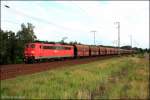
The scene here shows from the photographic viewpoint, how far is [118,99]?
12.2 m

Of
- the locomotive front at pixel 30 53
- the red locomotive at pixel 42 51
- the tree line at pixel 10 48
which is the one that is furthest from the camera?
the tree line at pixel 10 48

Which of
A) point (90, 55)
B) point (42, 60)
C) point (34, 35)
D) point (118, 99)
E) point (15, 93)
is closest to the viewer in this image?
point (118, 99)

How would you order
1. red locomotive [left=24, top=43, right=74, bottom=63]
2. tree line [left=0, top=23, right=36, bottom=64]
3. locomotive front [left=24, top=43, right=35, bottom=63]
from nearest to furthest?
1. locomotive front [left=24, top=43, right=35, bottom=63]
2. red locomotive [left=24, top=43, right=74, bottom=63]
3. tree line [left=0, top=23, right=36, bottom=64]

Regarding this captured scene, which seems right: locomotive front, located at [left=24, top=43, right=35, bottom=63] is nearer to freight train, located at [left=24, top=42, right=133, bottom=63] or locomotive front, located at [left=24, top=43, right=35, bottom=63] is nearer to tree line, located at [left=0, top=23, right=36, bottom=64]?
freight train, located at [left=24, top=42, right=133, bottom=63]

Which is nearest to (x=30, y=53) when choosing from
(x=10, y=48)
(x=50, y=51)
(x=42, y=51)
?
(x=42, y=51)

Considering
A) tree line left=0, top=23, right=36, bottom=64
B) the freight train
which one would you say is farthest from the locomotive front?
tree line left=0, top=23, right=36, bottom=64

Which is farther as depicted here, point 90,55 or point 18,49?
point 90,55

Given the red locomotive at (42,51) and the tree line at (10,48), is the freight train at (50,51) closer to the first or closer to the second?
the red locomotive at (42,51)

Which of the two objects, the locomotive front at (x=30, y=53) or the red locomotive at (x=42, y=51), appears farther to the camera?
the red locomotive at (x=42, y=51)

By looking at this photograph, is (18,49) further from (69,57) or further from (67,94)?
(67,94)

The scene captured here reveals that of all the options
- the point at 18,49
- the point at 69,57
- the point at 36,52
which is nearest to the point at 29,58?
the point at 36,52

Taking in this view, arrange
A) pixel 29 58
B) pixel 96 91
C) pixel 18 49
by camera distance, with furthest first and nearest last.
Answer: pixel 18 49 → pixel 29 58 → pixel 96 91

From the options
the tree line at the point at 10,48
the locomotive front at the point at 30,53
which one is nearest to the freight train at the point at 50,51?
the locomotive front at the point at 30,53

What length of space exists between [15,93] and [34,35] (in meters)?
80.1
